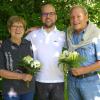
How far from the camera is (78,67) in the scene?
558 centimetres

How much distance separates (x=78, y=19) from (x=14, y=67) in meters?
1.22

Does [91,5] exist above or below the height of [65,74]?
above

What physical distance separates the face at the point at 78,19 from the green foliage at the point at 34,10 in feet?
6.84

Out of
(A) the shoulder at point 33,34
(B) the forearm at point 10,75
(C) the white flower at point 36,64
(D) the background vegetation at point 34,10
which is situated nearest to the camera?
(B) the forearm at point 10,75

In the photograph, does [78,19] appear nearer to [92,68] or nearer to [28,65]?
[92,68]

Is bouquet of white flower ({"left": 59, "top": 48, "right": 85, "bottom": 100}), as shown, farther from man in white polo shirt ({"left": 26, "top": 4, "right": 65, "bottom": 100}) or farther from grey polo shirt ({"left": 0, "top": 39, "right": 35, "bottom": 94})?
grey polo shirt ({"left": 0, "top": 39, "right": 35, "bottom": 94})

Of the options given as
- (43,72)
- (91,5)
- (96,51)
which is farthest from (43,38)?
(91,5)

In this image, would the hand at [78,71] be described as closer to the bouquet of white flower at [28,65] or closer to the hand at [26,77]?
the bouquet of white flower at [28,65]

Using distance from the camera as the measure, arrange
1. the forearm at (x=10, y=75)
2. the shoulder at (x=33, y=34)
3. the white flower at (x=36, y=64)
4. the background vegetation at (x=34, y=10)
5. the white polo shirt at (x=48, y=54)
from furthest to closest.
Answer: the background vegetation at (x=34, y=10) → the shoulder at (x=33, y=34) → the white polo shirt at (x=48, y=54) → the white flower at (x=36, y=64) → the forearm at (x=10, y=75)

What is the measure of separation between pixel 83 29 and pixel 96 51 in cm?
41

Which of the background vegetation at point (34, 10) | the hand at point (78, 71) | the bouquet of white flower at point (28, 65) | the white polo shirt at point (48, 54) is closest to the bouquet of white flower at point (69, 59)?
the hand at point (78, 71)

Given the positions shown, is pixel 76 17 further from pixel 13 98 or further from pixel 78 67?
pixel 13 98

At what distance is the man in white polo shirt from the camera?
234 inches

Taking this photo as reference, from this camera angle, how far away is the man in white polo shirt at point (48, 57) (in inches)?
234
